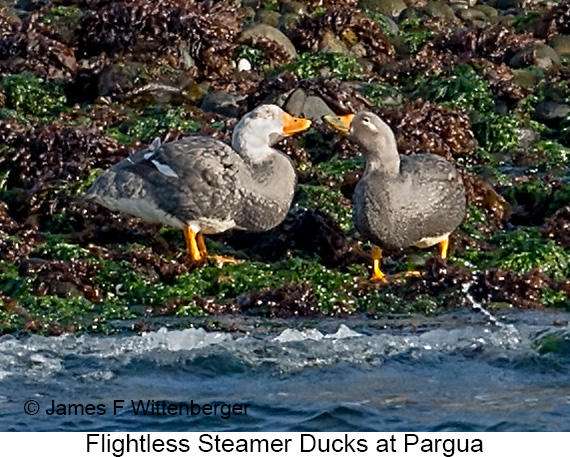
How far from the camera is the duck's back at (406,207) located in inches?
395

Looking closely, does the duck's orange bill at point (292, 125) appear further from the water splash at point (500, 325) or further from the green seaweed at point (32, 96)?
the green seaweed at point (32, 96)

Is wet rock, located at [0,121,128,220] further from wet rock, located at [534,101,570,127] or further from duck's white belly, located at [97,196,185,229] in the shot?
wet rock, located at [534,101,570,127]

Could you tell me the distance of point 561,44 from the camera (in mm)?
15453

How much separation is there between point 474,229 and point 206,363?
310cm

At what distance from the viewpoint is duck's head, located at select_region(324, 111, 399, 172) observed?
10148mm

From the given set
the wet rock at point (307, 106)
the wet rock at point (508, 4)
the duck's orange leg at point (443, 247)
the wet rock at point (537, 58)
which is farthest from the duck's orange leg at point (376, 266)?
the wet rock at point (508, 4)

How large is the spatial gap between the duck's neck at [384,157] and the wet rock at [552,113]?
11.7 ft

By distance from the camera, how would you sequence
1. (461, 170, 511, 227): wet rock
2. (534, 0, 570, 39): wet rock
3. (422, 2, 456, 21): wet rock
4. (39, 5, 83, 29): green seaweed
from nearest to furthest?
(461, 170, 511, 227): wet rock, (39, 5, 83, 29): green seaweed, (534, 0, 570, 39): wet rock, (422, 2, 456, 21): wet rock

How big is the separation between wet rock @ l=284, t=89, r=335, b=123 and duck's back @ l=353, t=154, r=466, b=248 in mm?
2321

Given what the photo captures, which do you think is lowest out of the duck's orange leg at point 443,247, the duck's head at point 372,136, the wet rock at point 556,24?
the duck's orange leg at point 443,247

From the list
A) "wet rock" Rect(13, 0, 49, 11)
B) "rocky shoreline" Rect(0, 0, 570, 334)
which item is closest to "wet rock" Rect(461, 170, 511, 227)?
"rocky shoreline" Rect(0, 0, 570, 334)

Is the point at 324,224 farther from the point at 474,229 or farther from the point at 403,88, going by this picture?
the point at 403,88

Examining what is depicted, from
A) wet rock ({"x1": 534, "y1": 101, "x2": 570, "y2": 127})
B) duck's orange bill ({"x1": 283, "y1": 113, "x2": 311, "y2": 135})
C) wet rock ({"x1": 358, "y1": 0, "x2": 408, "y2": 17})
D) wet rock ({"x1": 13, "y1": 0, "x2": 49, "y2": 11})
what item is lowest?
duck's orange bill ({"x1": 283, "y1": 113, "x2": 311, "y2": 135})
